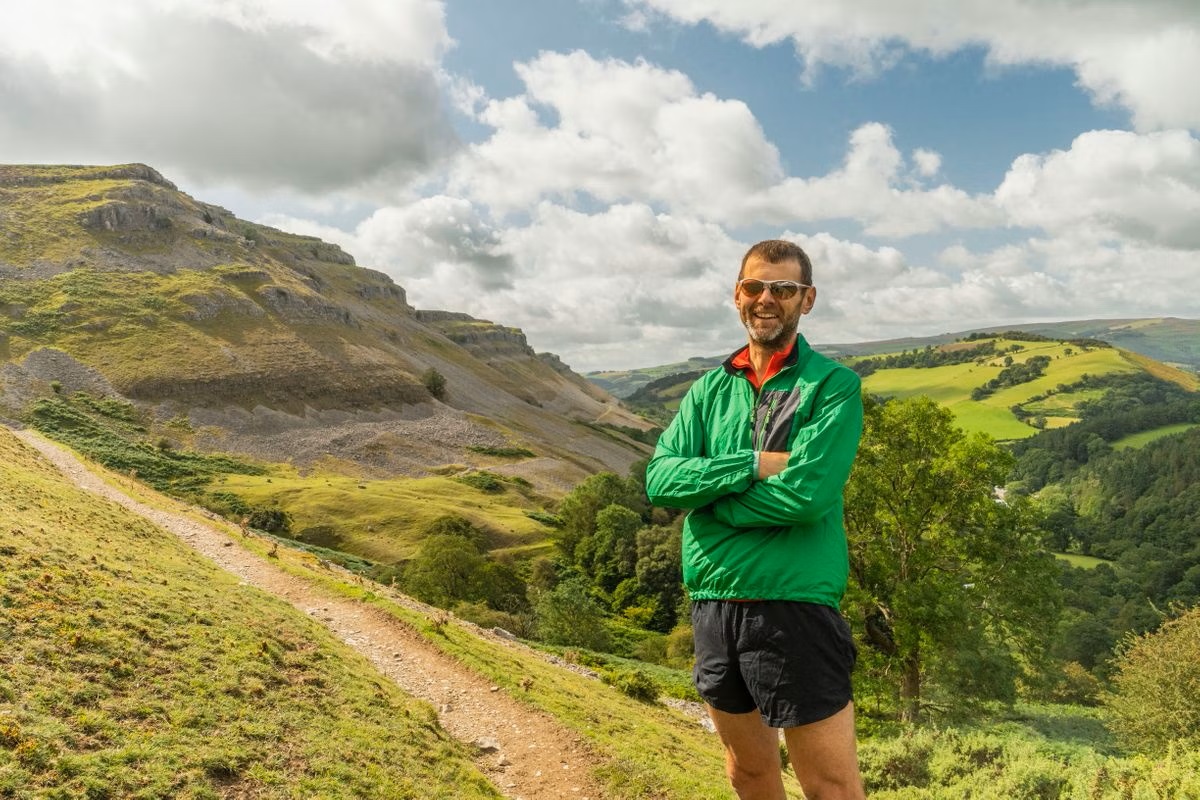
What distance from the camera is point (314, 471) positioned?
9181 cm

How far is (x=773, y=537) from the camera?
4.18 metres

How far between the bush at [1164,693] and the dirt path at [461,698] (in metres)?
21.9

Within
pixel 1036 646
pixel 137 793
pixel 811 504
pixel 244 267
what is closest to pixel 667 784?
pixel 137 793

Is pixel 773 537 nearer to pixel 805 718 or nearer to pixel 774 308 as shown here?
pixel 805 718

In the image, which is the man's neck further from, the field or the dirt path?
the dirt path

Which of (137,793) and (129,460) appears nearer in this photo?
(137,793)

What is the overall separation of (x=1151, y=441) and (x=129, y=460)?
253139 mm

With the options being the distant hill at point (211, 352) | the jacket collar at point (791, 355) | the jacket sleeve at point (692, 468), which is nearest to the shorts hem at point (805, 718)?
the jacket sleeve at point (692, 468)

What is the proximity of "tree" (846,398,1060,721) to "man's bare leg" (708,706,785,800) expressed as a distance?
18.9 metres

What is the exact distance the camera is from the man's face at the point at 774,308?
4.63 metres

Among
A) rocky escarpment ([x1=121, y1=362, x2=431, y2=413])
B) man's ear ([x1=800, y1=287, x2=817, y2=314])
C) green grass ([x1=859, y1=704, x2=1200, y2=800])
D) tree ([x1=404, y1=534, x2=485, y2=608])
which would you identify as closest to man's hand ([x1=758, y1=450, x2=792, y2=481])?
man's ear ([x1=800, y1=287, x2=817, y2=314])

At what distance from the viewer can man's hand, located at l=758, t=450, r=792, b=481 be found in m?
4.22

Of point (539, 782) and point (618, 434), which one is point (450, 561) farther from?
point (618, 434)

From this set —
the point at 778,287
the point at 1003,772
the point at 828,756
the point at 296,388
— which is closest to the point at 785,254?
the point at 778,287
